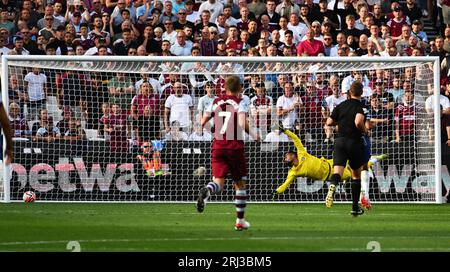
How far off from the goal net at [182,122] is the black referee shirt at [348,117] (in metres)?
3.90

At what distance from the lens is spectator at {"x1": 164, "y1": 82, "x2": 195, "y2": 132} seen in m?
21.9

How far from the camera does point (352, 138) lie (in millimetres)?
17812

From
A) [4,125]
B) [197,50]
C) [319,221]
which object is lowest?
[319,221]

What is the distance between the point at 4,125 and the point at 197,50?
1248 centimetres

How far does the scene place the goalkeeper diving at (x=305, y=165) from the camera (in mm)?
21016

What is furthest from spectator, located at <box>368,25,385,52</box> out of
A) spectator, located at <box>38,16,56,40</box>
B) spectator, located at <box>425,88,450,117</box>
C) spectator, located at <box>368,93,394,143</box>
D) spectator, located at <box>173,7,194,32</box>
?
spectator, located at <box>38,16,56,40</box>

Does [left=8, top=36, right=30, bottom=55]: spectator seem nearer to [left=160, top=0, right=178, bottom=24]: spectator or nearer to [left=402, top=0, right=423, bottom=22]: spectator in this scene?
[left=160, top=0, right=178, bottom=24]: spectator

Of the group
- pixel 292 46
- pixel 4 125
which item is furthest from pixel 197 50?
pixel 4 125

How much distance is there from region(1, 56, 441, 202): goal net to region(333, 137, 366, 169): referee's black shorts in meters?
3.86

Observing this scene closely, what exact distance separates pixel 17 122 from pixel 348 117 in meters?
6.59

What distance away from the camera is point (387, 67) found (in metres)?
22.3

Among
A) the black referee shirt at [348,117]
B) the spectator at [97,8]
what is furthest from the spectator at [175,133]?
→ the spectator at [97,8]

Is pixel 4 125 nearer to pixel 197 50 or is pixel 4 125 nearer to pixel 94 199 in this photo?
pixel 94 199

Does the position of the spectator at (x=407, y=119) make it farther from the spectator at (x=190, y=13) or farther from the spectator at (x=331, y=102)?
the spectator at (x=190, y=13)
